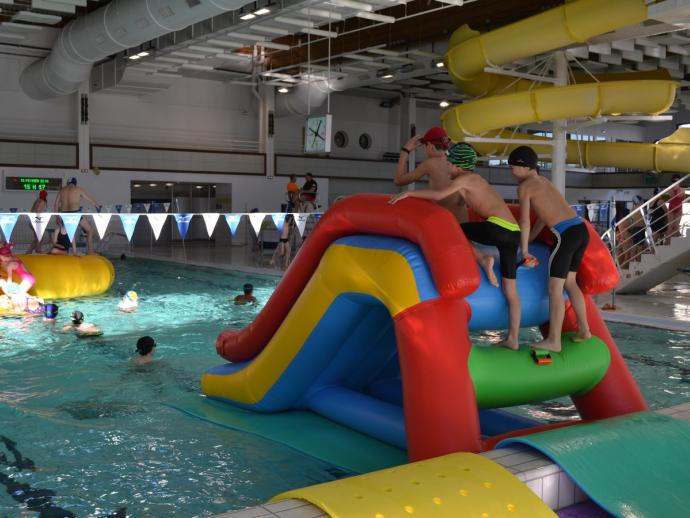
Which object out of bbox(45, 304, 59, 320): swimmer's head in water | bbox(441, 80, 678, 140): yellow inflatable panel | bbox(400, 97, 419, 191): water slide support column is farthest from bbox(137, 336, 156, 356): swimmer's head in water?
bbox(400, 97, 419, 191): water slide support column

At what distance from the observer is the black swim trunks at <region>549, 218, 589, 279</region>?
15.8 feet

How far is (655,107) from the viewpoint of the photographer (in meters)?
11.7

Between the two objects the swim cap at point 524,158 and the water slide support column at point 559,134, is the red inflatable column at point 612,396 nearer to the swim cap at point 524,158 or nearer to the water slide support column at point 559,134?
the swim cap at point 524,158

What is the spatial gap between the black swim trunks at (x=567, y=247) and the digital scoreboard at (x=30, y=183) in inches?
739

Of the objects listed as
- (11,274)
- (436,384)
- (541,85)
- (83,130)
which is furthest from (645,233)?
(83,130)

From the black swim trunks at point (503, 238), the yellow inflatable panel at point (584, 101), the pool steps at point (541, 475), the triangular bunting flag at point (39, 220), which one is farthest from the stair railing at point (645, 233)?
the pool steps at point (541, 475)

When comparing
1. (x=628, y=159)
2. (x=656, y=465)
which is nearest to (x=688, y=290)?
(x=628, y=159)

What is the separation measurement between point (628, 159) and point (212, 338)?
1049 centimetres

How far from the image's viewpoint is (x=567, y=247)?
15.8 ft

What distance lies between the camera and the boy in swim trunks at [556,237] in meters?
4.82

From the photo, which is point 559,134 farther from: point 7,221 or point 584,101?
point 7,221

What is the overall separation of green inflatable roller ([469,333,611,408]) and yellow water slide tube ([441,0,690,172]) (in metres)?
6.60

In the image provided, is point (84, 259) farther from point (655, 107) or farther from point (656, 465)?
point (656, 465)

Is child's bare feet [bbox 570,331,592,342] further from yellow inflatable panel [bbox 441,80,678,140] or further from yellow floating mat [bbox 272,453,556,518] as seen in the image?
yellow inflatable panel [bbox 441,80,678,140]
